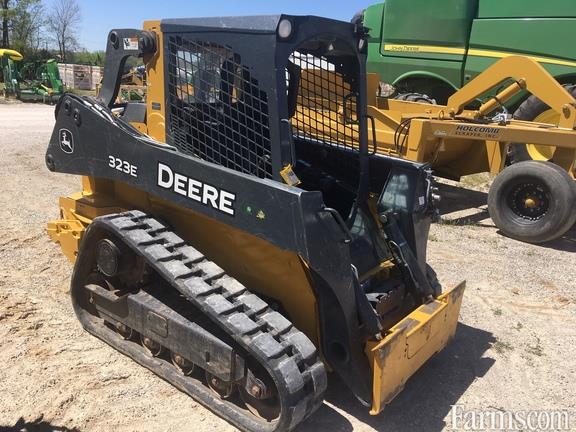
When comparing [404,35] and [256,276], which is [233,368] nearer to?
[256,276]

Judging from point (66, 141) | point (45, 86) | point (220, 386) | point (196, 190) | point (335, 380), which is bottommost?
point (335, 380)

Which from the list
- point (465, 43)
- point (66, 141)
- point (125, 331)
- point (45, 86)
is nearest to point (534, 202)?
point (465, 43)

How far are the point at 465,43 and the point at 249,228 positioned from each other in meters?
8.31

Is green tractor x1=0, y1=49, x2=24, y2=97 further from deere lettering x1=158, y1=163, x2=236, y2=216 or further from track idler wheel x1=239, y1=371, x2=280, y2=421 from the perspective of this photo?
track idler wheel x1=239, y1=371, x2=280, y2=421

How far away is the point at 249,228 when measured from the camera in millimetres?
2889

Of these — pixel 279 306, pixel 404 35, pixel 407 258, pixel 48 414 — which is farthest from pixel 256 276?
pixel 404 35

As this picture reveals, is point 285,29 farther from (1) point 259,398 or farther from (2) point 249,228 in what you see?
(1) point 259,398

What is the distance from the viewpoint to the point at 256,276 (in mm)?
3271

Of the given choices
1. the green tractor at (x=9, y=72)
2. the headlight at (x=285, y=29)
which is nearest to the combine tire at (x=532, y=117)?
the headlight at (x=285, y=29)

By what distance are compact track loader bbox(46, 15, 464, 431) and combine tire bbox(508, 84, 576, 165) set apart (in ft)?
17.4

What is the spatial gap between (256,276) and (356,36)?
1575 millimetres

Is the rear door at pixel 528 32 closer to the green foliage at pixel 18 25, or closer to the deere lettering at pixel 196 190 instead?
the deere lettering at pixel 196 190

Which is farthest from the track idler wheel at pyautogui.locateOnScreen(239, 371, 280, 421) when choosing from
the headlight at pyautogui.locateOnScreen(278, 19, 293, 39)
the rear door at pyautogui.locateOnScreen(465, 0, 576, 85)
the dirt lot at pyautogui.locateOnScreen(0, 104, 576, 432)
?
the rear door at pyautogui.locateOnScreen(465, 0, 576, 85)

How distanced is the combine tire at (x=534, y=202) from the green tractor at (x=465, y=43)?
80.6 inches
